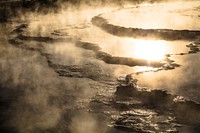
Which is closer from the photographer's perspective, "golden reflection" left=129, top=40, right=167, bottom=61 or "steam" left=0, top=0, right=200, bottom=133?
"steam" left=0, top=0, right=200, bottom=133

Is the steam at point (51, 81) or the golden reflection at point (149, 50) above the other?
the golden reflection at point (149, 50)

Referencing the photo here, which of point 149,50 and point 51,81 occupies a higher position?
point 149,50

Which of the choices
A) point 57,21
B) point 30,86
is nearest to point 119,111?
point 30,86

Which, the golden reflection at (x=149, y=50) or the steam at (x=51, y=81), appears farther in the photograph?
the golden reflection at (x=149, y=50)

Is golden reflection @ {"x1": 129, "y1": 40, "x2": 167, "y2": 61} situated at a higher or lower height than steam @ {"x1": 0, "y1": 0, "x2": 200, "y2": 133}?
higher

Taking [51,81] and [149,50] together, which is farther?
[149,50]

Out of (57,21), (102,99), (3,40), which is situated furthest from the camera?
(57,21)

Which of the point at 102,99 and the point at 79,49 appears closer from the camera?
the point at 102,99

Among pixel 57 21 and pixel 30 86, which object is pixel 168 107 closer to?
pixel 30 86
